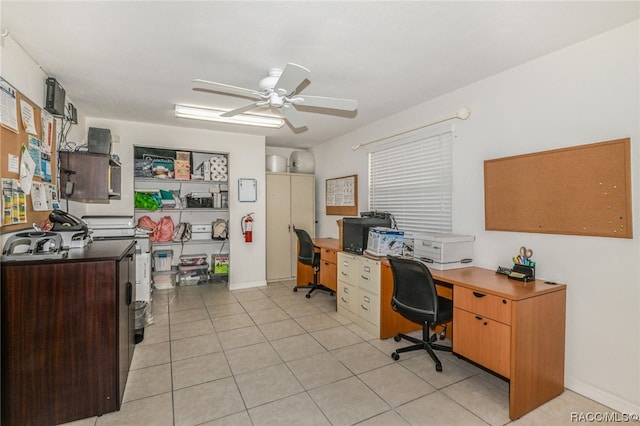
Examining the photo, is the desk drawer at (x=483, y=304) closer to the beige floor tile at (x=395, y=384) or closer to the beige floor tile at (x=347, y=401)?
the beige floor tile at (x=395, y=384)

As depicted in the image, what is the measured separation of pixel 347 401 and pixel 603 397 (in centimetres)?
177

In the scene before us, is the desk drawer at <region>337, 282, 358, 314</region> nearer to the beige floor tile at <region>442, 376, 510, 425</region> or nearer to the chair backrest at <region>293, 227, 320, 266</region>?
the chair backrest at <region>293, 227, 320, 266</region>

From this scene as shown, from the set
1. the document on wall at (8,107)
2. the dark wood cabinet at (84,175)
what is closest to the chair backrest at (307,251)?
the dark wood cabinet at (84,175)

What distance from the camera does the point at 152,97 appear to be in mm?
3357

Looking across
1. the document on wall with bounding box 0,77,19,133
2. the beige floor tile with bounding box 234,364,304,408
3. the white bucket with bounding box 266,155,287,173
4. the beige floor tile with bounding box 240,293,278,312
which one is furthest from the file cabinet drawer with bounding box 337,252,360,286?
the document on wall with bounding box 0,77,19,133

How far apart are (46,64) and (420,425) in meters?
4.00

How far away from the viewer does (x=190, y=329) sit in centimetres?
336

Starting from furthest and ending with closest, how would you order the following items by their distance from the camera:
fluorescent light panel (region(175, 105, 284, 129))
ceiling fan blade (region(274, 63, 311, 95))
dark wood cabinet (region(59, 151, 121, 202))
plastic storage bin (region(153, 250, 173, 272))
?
plastic storage bin (region(153, 250, 173, 272)) < fluorescent light panel (region(175, 105, 284, 129)) < dark wood cabinet (region(59, 151, 121, 202)) < ceiling fan blade (region(274, 63, 311, 95))

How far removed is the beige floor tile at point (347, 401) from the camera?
198 centimetres

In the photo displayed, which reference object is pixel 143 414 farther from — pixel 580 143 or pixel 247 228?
pixel 580 143

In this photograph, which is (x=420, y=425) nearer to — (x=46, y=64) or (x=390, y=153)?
(x=390, y=153)

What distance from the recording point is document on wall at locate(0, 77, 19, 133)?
2012 millimetres

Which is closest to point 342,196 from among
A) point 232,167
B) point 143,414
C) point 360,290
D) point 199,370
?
point 232,167

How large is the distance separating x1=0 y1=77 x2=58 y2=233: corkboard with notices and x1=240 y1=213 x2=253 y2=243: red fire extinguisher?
2.49 m
